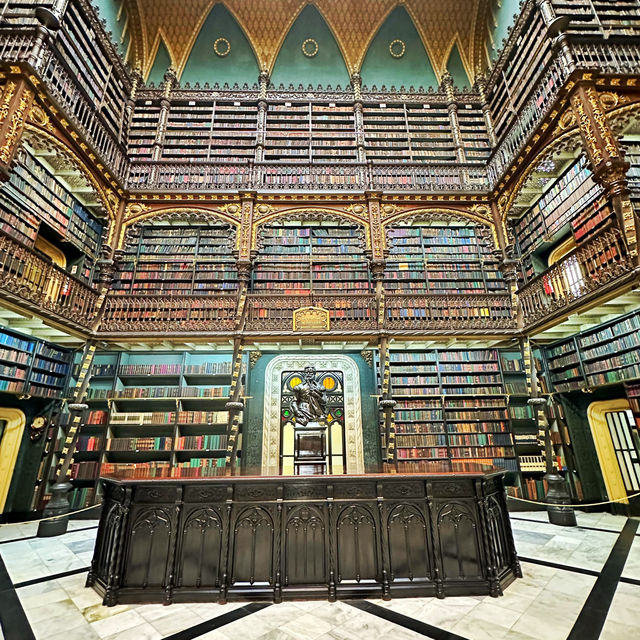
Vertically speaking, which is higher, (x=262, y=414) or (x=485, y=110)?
(x=485, y=110)

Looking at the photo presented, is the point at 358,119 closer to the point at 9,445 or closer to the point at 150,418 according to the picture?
the point at 150,418

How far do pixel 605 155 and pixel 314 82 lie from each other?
6861 millimetres

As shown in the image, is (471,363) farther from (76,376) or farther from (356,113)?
(76,376)

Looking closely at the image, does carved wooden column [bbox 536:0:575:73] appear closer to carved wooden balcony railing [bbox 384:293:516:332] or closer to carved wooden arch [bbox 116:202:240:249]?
carved wooden balcony railing [bbox 384:293:516:332]

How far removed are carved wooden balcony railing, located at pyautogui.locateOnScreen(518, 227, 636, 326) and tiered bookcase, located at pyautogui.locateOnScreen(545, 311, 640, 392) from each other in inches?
36.4

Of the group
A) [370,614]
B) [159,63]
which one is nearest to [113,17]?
[159,63]

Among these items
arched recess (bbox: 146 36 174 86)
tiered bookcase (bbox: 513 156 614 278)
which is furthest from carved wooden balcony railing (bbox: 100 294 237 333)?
arched recess (bbox: 146 36 174 86)

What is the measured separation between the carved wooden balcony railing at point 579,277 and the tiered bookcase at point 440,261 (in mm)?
1079

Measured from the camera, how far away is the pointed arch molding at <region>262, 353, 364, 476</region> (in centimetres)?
629

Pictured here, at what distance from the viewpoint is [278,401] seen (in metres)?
6.62

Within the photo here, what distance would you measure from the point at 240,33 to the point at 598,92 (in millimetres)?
8000

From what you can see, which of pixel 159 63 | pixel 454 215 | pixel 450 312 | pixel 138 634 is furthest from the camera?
pixel 159 63

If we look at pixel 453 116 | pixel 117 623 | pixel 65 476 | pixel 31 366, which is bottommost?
pixel 117 623

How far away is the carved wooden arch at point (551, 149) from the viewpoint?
187 inches
